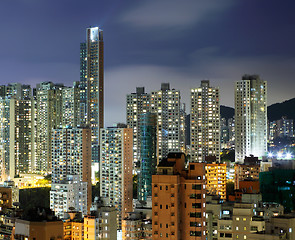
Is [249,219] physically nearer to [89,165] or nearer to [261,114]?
[89,165]

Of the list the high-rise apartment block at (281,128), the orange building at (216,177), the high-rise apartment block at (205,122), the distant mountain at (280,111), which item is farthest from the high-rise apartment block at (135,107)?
the high-rise apartment block at (281,128)

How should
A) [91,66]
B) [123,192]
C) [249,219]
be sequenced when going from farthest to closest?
[91,66], [123,192], [249,219]

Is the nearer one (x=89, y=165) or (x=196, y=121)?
(x=89, y=165)

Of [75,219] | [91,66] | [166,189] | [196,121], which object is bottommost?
[75,219]

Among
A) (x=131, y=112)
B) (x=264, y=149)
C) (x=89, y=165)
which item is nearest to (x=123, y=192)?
(x=89, y=165)

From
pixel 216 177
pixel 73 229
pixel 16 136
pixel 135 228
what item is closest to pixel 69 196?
pixel 216 177

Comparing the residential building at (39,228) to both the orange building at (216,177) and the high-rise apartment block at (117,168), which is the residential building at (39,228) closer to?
the high-rise apartment block at (117,168)

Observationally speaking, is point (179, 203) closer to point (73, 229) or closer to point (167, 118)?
point (73, 229)

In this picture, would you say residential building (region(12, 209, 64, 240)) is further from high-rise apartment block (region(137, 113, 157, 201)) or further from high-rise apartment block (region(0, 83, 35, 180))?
high-rise apartment block (region(0, 83, 35, 180))
